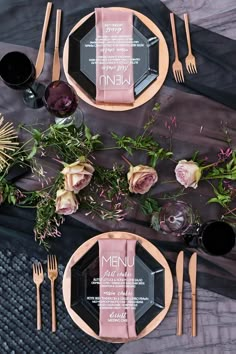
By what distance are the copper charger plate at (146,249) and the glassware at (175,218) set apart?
0.06 metres

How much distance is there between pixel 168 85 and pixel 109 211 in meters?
0.33

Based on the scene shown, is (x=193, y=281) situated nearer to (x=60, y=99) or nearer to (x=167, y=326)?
(x=167, y=326)

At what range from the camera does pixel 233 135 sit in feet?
4.81

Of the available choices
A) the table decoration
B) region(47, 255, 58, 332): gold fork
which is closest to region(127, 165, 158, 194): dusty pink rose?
the table decoration

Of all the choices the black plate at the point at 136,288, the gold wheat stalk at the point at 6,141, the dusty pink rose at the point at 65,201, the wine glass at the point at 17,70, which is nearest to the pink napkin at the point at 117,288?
the black plate at the point at 136,288

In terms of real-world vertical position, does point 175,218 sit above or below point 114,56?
below

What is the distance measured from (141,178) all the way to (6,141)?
12.7 inches

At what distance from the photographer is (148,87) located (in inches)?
57.2

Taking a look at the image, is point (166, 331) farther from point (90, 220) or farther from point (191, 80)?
point (191, 80)

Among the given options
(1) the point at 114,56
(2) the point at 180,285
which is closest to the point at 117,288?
(2) the point at 180,285

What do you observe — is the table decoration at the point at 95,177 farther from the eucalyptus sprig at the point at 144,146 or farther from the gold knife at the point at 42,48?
the gold knife at the point at 42,48

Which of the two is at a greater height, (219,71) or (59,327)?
(219,71)

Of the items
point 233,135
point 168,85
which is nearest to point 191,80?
point 168,85

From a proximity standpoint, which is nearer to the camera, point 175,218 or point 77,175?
point 77,175
